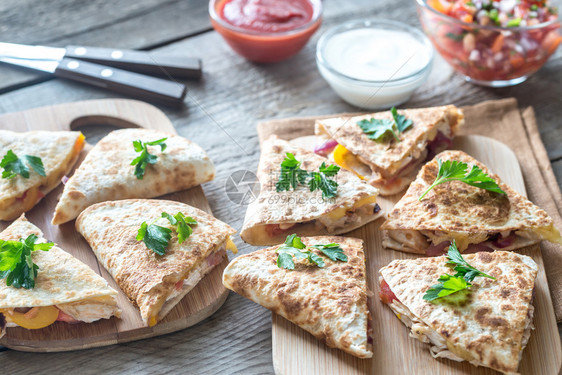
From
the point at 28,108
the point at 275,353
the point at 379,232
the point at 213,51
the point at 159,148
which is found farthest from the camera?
the point at 213,51

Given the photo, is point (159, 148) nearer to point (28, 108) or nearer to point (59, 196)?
point (59, 196)

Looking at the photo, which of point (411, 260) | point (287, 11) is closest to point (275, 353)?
point (411, 260)

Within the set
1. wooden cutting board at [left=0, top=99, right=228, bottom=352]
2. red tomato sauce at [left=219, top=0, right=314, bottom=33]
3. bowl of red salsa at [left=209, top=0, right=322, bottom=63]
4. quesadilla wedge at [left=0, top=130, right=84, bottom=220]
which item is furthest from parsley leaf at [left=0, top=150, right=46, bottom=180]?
red tomato sauce at [left=219, top=0, right=314, bottom=33]

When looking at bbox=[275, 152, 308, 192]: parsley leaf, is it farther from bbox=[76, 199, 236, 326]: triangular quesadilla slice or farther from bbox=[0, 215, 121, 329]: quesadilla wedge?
bbox=[0, 215, 121, 329]: quesadilla wedge

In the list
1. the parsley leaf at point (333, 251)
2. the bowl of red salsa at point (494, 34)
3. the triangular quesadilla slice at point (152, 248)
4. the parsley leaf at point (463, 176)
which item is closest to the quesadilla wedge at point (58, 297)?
the triangular quesadilla slice at point (152, 248)

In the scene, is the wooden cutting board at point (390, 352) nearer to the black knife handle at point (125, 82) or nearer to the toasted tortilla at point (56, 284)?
the toasted tortilla at point (56, 284)

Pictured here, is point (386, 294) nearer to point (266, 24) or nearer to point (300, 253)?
point (300, 253)
